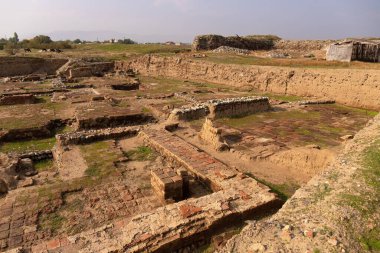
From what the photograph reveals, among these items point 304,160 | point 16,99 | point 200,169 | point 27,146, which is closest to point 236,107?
point 304,160

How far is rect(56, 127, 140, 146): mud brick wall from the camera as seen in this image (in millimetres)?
8906

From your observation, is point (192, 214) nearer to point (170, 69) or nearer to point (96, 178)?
point (96, 178)

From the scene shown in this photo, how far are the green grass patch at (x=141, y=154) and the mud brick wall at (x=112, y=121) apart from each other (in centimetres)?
284

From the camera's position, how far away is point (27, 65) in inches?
1049

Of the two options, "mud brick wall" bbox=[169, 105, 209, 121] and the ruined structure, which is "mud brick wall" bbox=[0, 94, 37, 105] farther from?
the ruined structure

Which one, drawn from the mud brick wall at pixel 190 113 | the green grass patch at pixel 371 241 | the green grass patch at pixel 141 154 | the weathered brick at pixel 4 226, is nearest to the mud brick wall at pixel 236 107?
the mud brick wall at pixel 190 113

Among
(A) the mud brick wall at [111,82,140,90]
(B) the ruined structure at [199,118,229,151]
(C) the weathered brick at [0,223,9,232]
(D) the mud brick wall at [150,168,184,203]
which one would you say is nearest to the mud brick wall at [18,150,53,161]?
(C) the weathered brick at [0,223,9,232]

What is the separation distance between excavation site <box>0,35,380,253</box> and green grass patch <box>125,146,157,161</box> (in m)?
0.05

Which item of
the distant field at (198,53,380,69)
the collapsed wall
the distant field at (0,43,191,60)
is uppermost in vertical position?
the distant field at (0,43,191,60)

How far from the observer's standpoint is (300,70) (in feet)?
54.0

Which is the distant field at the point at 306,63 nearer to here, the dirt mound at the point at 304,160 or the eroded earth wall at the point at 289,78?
the eroded earth wall at the point at 289,78

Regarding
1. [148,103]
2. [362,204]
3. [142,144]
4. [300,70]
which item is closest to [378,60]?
[300,70]

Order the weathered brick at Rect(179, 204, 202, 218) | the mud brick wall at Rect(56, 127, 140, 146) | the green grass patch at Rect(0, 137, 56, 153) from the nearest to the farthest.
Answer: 1. the weathered brick at Rect(179, 204, 202, 218)
2. the mud brick wall at Rect(56, 127, 140, 146)
3. the green grass patch at Rect(0, 137, 56, 153)

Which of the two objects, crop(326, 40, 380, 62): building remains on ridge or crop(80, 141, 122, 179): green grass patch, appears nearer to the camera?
crop(80, 141, 122, 179): green grass patch
